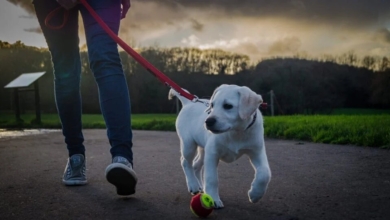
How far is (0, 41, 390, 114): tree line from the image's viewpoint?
2109 cm

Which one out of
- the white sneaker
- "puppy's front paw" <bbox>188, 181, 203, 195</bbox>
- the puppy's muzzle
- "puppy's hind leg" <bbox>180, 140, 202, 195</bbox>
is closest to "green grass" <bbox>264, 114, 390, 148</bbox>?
"puppy's hind leg" <bbox>180, 140, 202, 195</bbox>

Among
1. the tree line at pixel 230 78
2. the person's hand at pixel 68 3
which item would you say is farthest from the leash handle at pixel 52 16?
the tree line at pixel 230 78

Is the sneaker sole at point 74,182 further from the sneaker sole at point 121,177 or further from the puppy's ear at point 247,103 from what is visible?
the puppy's ear at point 247,103

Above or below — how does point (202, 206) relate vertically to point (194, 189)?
above

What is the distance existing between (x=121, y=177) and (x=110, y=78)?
0.77 metres

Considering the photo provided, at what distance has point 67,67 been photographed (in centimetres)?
387

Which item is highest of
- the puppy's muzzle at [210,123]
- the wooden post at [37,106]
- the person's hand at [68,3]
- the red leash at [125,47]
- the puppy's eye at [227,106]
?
the person's hand at [68,3]

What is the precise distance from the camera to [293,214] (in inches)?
103

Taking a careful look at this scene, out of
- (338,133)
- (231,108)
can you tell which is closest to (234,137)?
(231,108)

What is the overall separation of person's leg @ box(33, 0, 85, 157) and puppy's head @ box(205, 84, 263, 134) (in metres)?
1.37

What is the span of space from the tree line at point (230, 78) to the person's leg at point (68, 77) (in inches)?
560

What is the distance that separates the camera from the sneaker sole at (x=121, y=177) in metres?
2.93

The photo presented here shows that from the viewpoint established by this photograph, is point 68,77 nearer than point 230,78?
Yes

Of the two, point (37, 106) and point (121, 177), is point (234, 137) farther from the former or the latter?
point (37, 106)
